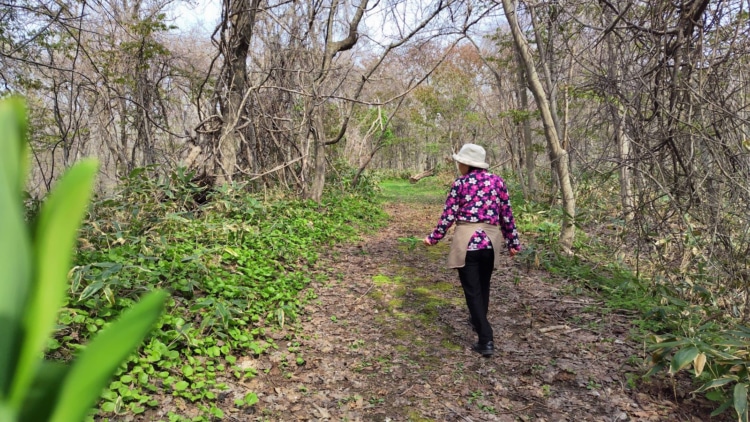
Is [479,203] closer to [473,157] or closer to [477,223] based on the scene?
[477,223]

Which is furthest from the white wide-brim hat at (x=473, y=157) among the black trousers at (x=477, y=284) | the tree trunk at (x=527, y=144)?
the tree trunk at (x=527, y=144)

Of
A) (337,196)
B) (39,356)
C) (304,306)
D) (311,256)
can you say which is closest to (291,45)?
(337,196)

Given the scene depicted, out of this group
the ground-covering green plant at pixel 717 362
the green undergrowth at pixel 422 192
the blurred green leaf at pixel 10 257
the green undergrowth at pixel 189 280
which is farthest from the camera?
the green undergrowth at pixel 422 192

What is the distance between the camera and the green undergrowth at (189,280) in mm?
2662

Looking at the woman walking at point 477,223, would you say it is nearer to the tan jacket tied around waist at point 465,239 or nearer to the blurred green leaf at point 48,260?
the tan jacket tied around waist at point 465,239

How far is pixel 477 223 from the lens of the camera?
3.39 metres

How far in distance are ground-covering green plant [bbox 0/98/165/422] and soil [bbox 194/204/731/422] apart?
2.67 m

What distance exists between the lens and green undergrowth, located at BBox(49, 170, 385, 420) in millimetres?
2662

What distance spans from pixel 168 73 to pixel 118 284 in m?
8.45

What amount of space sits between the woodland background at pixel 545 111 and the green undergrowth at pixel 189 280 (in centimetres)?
72

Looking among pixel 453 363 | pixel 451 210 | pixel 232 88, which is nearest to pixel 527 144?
pixel 232 88

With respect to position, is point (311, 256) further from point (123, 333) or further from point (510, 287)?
point (123, 333)

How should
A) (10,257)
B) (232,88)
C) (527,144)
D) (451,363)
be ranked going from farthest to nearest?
(527,144)
(232,88)
(451,363)
(10,257)

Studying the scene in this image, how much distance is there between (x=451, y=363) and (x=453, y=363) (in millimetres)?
16
